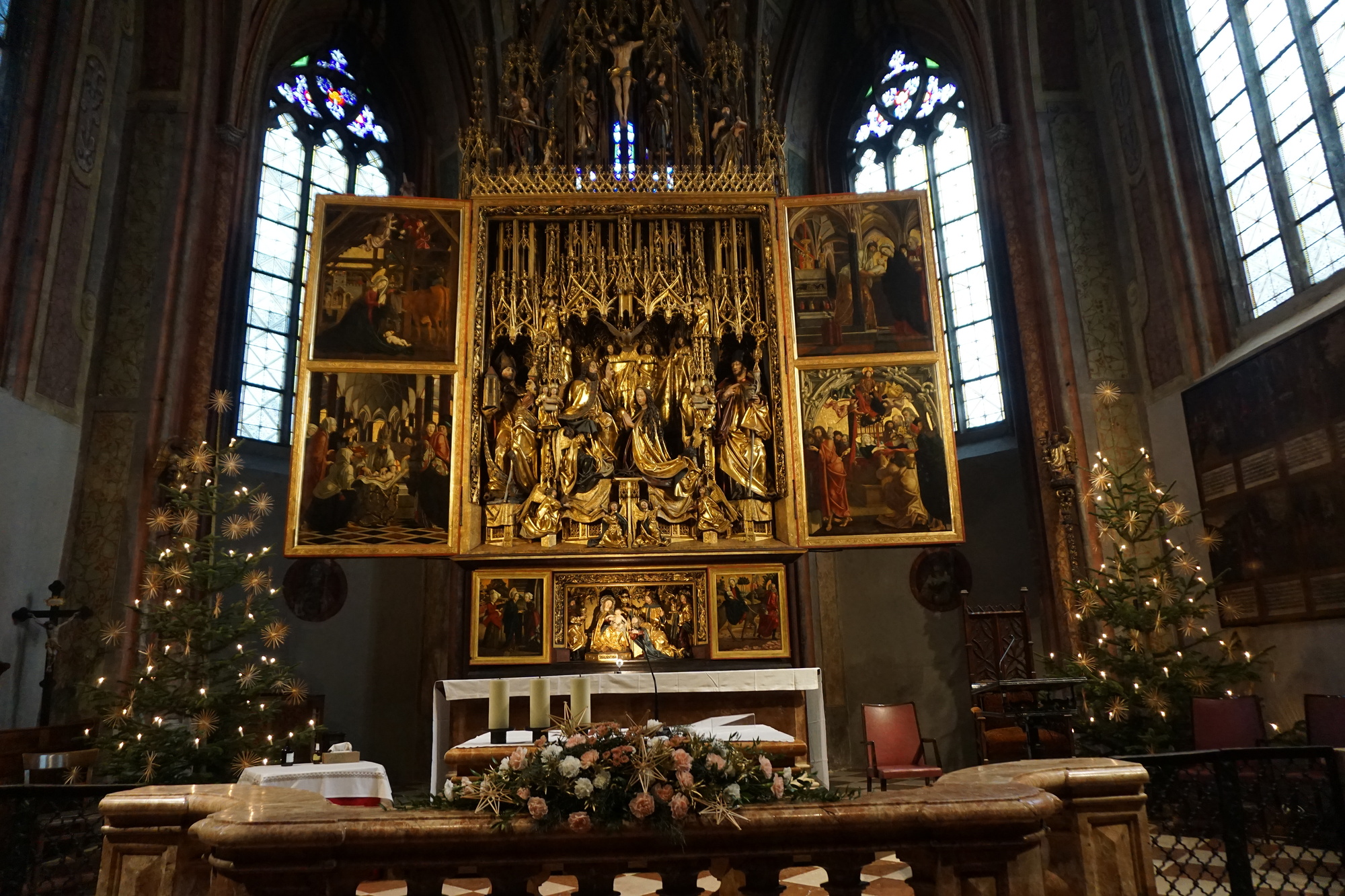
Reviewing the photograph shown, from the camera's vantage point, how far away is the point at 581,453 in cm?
1000

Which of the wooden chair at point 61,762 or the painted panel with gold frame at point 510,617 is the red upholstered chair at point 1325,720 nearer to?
the painted panel with gold frame at point 510,617

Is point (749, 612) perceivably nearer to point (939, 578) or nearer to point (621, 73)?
point (939, 578)

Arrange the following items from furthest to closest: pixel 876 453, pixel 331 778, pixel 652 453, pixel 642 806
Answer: pixel 652 453
pixel 876 453
pixel 331 778
pixel 642 806

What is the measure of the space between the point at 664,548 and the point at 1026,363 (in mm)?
5243

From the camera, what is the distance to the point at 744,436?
10.0 meters

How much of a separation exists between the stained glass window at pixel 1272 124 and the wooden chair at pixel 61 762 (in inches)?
435

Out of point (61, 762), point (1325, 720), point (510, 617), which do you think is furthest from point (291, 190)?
point (1325, 720)

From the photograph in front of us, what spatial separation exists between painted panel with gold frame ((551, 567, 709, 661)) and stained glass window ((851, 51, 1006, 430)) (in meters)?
6.91

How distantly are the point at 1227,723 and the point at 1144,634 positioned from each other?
1.46 m

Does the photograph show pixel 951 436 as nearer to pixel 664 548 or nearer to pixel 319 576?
pixel 664 548

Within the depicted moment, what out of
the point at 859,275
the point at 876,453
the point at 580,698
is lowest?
the point at 580,698

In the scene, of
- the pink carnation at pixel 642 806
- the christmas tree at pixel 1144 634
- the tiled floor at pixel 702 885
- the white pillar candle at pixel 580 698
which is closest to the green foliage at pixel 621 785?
the pink carnation at pixel 642 806

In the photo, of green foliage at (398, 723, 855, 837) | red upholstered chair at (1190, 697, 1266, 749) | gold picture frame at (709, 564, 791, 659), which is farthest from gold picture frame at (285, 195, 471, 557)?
red upholstered chair at (1190, 697, 1266, 749)

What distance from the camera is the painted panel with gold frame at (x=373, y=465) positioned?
350 inches
